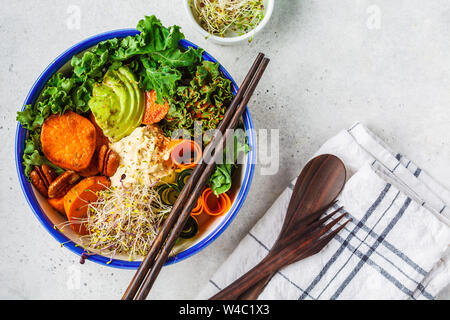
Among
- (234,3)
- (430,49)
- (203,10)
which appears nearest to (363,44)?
(430,49)

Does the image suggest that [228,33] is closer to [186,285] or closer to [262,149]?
[262,149]

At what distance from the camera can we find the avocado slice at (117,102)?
5.74 feet

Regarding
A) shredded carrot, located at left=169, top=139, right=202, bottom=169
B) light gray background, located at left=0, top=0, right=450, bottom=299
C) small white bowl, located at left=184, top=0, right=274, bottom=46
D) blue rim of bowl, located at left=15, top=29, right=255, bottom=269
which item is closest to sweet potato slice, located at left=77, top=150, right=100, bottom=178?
blue rim of bowl, located at left=15, top=29, right=255, bottom=269

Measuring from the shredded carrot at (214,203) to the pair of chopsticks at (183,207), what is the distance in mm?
131

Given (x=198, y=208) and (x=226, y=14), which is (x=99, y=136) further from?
(x=226, y=14)

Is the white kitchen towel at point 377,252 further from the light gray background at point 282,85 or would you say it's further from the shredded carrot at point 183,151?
the shredded carrot at point 183,151

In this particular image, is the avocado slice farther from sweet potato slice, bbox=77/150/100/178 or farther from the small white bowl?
the small white bowl

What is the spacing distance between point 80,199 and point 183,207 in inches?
19.0

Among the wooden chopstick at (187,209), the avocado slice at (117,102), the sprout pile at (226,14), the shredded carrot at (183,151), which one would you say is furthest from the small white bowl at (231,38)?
the shredded carrot at (183,151)

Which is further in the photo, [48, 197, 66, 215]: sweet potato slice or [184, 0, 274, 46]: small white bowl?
[184, 0, 274, 46]: small white bowl

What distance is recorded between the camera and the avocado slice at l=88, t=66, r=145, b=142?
175 centimetres

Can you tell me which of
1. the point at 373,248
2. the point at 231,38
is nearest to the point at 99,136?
the point at 231,38

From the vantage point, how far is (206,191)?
185 cm
